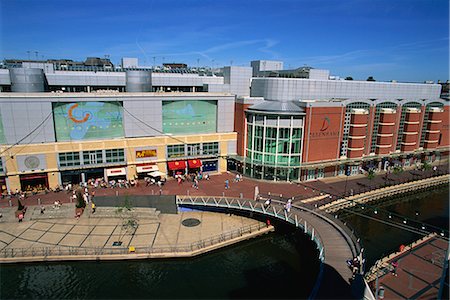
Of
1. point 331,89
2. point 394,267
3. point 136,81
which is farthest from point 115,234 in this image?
point 331,89

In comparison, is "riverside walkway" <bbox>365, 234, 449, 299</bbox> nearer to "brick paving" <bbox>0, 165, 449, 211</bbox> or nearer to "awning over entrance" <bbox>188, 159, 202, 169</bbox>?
"brick paving" <bbox>0, 165, 449, 211</bbox>

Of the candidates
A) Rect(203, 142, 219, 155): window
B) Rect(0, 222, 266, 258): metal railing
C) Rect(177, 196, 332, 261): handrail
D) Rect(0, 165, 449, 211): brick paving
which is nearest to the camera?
Rect(0, 222, 266, 258): metal railing

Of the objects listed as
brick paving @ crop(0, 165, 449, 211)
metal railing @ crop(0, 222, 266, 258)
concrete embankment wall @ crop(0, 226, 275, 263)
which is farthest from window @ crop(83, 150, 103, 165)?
concrete embankment wall @ crop(0, 226, 275, 263)

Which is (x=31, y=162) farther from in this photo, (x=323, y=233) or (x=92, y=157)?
(x=323, y=233)

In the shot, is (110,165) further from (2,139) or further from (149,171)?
(2,139)

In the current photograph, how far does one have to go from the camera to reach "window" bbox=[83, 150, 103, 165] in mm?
46375

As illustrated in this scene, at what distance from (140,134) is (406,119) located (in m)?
49.1

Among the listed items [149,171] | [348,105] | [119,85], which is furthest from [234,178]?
[119,85]

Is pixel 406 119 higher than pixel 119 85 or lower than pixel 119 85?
lower

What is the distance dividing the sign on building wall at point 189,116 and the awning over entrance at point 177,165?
4.81 metres

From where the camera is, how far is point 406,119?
202 feet

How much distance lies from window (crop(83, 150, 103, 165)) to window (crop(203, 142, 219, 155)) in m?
16.2

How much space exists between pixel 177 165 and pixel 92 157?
1259 cm

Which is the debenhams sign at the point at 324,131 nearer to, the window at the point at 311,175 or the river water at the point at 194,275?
the window at the point at 311,175
